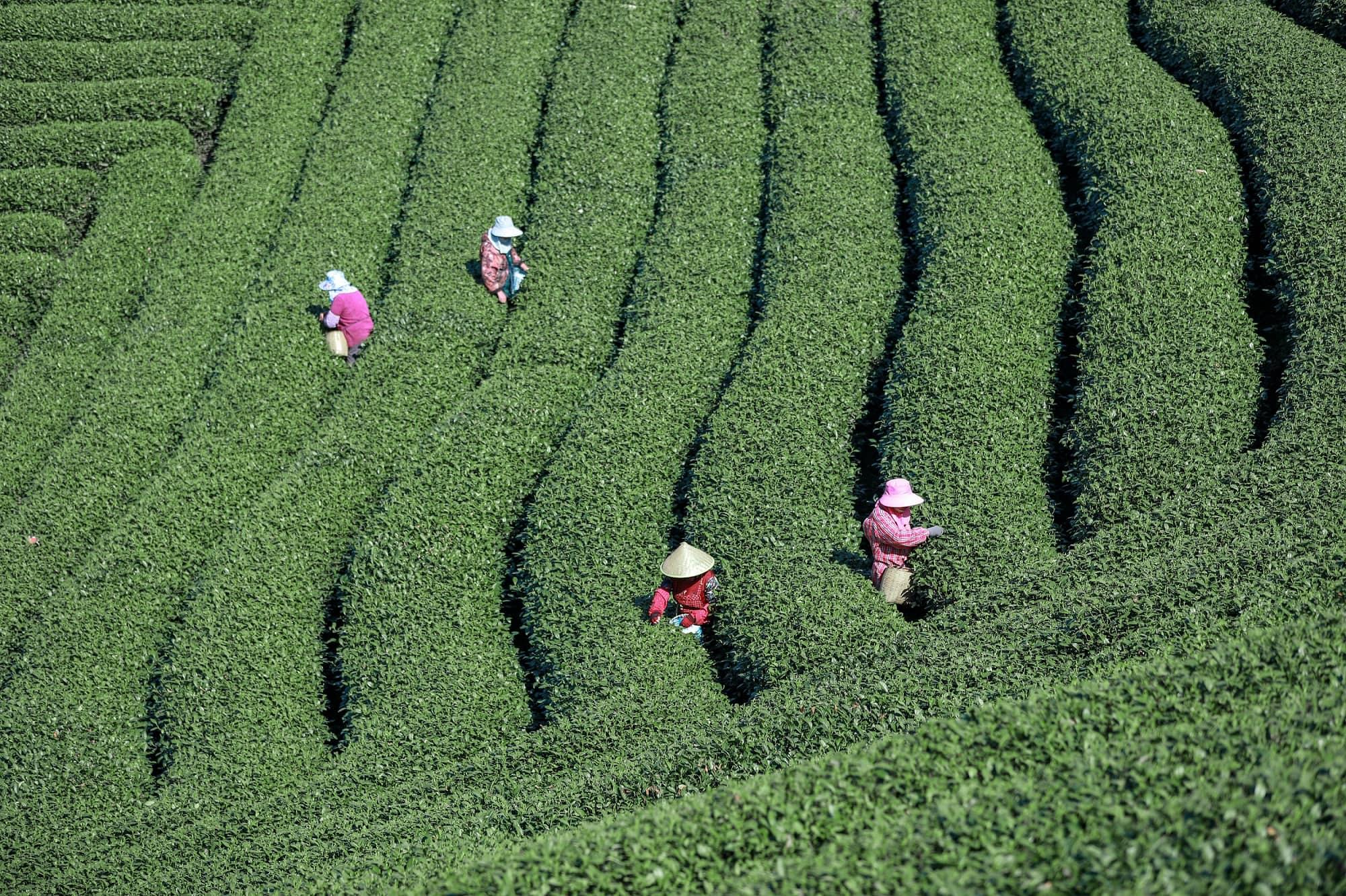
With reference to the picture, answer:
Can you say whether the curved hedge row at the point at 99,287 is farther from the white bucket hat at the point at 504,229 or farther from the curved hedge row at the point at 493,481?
the curved hedge row at the point at 493,481

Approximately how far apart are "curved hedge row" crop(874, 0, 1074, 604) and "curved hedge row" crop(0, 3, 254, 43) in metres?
15.2

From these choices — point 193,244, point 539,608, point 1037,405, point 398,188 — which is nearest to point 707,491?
point 539,608

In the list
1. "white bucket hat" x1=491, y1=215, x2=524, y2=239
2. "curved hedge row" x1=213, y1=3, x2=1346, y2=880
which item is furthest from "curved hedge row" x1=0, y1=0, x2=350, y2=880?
"curved hedge row" x1=213, y1=3, x2=1346, y2=880

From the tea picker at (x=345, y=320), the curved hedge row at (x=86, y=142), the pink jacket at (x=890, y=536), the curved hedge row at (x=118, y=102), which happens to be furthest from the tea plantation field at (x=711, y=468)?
the curved hedge row at (x=118, y=102)

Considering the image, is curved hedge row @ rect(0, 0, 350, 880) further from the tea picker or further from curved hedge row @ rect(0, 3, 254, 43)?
curved hedge row @ rect(0, 3, 254, 43)

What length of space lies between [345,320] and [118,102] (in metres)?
10.9

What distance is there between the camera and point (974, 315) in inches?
589

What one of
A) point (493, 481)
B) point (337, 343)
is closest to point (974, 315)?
point (493, 481)

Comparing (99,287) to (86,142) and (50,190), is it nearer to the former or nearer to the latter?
(50,190)

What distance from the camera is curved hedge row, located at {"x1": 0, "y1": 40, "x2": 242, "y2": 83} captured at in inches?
996

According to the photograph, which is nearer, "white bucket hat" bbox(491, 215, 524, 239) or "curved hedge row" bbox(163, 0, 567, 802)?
"curved hedge row" bbox(163, 0, 567, 802)

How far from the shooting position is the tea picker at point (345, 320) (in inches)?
703

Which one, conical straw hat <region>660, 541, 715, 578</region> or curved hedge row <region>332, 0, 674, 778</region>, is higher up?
conical straw hat <region>660, 541, 715, 578</region>

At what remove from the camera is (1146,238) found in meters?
15.2
